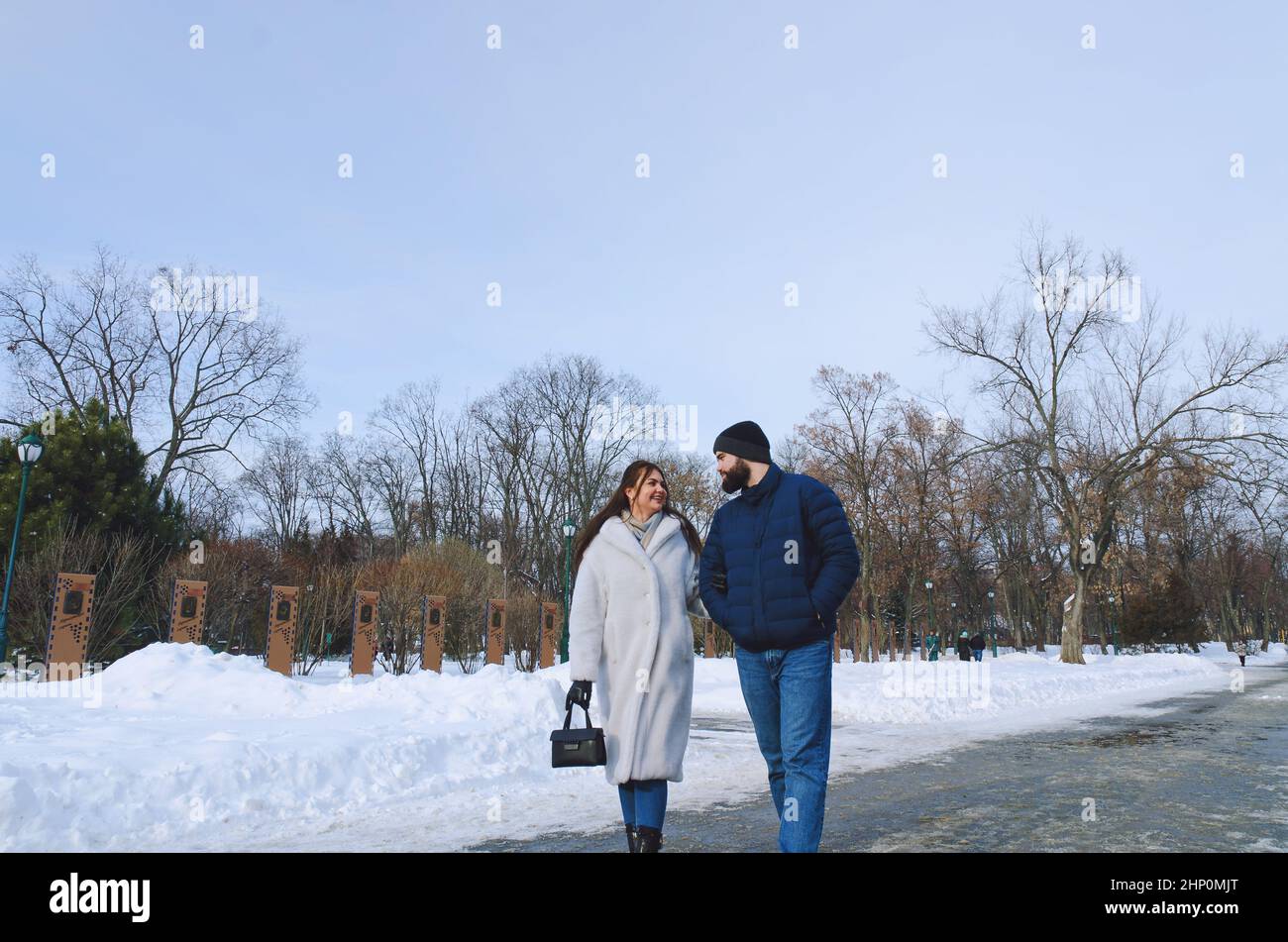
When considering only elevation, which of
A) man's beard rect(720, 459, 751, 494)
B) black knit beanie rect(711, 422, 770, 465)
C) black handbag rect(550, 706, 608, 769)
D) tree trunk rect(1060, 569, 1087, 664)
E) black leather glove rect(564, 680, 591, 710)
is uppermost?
black knit beanie rect(711, 422, 770, 465)

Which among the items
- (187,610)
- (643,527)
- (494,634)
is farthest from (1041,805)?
(494,634)

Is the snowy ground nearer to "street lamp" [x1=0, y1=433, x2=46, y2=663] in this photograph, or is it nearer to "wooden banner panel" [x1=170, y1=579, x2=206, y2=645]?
"wooden banner panel" [x1=170, y1=579, x2=206, y2=645]

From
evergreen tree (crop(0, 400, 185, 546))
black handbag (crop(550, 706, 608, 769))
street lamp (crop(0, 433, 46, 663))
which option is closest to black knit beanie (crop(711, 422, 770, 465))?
black handbag (crop(550, 706, 608, 769))

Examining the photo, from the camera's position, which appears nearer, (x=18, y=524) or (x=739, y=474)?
(x=739, y=474)

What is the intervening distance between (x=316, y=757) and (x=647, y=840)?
13.3ft

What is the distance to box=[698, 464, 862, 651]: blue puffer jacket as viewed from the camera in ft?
13.4

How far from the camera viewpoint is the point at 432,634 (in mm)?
22500

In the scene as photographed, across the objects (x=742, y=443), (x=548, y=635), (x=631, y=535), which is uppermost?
(x=742, y=443)

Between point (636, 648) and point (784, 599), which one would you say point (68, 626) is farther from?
point (784, 599)

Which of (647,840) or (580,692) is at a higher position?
(580,692)

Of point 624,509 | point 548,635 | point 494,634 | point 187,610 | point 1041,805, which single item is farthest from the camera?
point 548,635

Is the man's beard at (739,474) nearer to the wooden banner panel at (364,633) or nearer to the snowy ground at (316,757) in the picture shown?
the snowy ground at (316,757)
